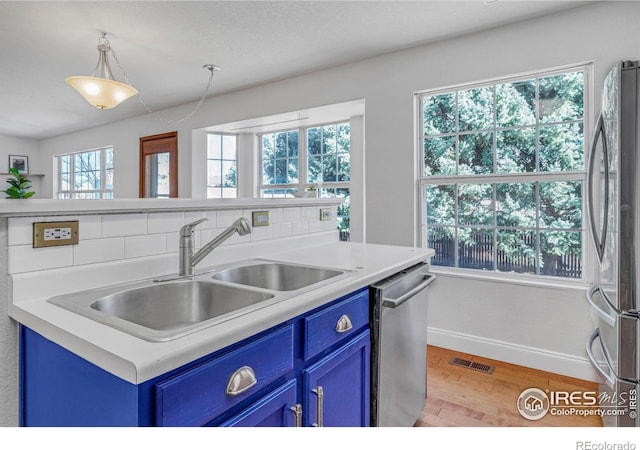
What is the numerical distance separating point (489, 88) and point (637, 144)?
1519 mm

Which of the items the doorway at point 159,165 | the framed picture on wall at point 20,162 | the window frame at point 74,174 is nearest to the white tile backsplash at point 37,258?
the doorway at point 159,165

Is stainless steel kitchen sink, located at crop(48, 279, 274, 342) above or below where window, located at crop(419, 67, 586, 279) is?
below

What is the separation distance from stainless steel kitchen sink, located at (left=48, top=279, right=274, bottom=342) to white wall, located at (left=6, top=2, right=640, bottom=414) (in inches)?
84.0

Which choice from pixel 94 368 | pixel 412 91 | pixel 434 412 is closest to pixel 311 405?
pixel 94 368

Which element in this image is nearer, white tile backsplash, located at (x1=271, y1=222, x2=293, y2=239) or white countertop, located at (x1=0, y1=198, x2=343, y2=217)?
white countertop, located at (x1=0, y1=198, x2=343, y2=217)

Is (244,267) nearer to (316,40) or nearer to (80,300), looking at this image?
(80,300)

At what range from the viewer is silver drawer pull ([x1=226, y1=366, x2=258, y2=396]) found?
0.82 m

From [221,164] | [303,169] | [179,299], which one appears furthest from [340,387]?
[221,164]

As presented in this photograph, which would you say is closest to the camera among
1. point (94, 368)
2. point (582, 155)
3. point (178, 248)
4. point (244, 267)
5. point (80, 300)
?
point (94, 368)

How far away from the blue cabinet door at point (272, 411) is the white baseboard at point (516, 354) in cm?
218

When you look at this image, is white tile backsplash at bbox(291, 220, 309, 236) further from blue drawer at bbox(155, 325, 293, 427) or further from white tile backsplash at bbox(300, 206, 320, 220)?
blue drawer at bbox(155, 325, 293, 427)

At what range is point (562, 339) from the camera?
2.49m

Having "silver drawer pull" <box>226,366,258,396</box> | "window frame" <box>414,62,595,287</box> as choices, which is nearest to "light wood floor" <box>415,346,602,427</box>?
"window frame" <box>414,62,595,287</box>

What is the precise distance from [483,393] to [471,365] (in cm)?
40
